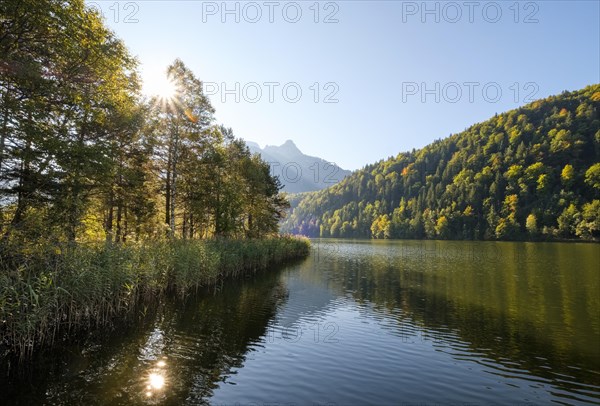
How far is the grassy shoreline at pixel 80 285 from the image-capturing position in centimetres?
1052

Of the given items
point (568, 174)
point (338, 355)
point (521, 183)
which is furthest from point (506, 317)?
point (521, 183)

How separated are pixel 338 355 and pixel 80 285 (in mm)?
10711

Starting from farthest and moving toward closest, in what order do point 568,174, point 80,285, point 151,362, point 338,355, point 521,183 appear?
point 521,183
point 568,174
point 338,355
point 80,285
point 151,362

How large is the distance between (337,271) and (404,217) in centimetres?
15172

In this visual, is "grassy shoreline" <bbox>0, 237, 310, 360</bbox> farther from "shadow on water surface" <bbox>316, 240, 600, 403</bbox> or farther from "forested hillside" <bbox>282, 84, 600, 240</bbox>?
"forested hillside" <bbox>282, 84, 600, 240</bbox>

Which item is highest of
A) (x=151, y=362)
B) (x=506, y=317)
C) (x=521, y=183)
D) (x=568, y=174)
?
(x=568, y=174)

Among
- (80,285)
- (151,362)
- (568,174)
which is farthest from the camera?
(568,174)

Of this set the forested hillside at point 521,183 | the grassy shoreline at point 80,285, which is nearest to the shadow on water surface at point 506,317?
the grassy shoreline at point 80,285

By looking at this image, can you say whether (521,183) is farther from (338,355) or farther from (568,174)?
(338,355)

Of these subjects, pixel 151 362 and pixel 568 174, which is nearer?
pixel 151 362

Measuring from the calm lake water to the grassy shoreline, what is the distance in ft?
4.01

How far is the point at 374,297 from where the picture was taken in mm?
25641

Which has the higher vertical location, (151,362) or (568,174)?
(568,174)

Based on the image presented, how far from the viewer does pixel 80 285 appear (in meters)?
13.0
